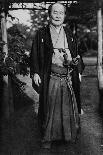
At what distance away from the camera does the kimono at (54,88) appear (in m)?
4.50

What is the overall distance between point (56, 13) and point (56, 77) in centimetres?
92

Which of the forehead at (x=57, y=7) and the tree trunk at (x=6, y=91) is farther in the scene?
the tree trunk at (x=6, y=91)

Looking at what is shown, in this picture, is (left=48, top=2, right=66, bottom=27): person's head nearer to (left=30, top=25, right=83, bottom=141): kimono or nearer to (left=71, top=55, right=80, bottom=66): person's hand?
(left=30, top=25, right=83, bottom=141): kimono

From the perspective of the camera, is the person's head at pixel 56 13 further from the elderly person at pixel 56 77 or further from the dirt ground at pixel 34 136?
the dirt ground at pixel 34 136

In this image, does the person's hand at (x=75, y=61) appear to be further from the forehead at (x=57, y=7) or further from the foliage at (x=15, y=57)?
the foliage at (x=15, y=57)

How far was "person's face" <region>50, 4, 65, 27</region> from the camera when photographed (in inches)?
169

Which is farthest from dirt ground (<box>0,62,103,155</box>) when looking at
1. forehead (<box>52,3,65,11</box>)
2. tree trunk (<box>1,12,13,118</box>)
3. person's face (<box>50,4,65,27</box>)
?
forehead (<box>52,3,65,11</box>)

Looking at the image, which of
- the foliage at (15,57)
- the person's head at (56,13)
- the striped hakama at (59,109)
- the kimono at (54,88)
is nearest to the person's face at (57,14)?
the person's head at (56,13)

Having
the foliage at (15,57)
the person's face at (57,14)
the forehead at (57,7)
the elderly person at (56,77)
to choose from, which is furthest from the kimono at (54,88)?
the foliage at (15,57)

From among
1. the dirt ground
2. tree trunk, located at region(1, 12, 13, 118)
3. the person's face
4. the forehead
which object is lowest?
the dirt ground

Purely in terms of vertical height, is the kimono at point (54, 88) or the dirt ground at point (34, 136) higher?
the kimono at point (54, 88)

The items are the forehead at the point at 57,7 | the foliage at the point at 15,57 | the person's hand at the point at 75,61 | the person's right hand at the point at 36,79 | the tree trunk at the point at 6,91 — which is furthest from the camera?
the tree trunk at the point at 6,91

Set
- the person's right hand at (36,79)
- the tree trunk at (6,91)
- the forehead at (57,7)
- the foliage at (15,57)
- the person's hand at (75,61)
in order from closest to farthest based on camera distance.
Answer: the forehead at (57,7) → the person's hand at (75,61) → the person's right hand at (36,79) → the foliage at (15,57) → the tree trunk at (6,91)

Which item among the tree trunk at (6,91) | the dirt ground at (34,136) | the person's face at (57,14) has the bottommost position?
the dirt ground at (34,136)
